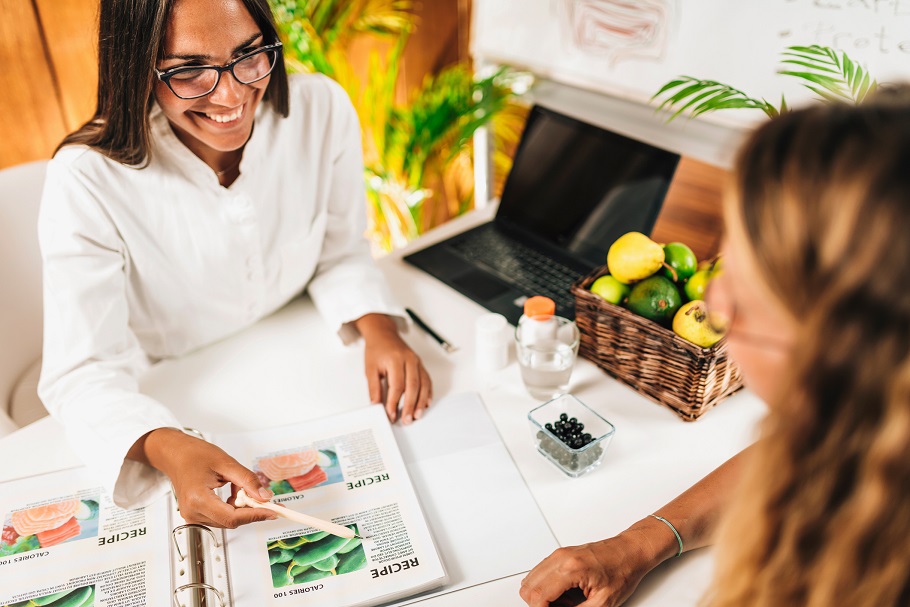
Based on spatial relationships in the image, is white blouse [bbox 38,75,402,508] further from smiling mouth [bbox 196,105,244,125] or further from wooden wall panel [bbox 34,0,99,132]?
wooden wall panel [bbox 34,0,99,132]

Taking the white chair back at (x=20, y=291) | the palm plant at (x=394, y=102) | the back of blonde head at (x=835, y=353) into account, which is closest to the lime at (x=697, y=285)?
the back of blonde head at (x=835, y=353)

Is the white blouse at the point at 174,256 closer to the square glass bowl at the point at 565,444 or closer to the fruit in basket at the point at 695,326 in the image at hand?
the square glass bowl at the point at 565,444

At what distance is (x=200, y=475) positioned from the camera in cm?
89

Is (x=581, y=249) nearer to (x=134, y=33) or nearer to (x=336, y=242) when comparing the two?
(x=336, y=242)

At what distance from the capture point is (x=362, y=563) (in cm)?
84

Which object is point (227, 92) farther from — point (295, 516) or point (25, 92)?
point (25, 92)

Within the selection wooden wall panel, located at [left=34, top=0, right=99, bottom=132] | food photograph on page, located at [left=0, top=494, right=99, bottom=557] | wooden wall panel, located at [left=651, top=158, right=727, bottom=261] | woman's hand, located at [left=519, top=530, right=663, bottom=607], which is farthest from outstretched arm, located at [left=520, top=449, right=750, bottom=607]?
wooden wall panel, located at [left=34, top=0, right=99, bottom=132]

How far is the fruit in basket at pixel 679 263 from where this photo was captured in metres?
1.10

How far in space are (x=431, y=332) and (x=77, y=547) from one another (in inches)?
24.0

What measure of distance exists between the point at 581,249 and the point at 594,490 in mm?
617

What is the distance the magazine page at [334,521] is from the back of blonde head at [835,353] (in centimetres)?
44

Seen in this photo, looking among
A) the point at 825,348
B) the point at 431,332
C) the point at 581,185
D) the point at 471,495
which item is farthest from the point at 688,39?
the point at 825,348

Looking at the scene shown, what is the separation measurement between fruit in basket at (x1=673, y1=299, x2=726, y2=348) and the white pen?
533 mm

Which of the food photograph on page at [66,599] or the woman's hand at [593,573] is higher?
the woman's hand at [593,573]
